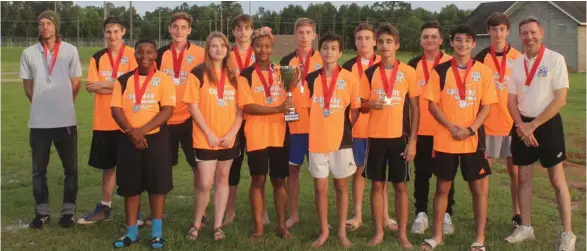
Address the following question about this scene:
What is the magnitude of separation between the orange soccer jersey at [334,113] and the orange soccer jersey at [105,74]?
2.20 m

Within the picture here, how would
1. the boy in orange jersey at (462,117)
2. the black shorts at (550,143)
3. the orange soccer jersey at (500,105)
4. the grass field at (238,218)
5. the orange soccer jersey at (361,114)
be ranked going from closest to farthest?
the boy in orange jersey at (462,117) → the black shorts at (550,143) → the grass field at (238,218) → the orange soccer jersey at (361,114) → the orange soccer jersey at (500,105)

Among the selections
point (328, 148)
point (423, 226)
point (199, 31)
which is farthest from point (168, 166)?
point (199, 31)

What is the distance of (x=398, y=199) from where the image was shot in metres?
5.44

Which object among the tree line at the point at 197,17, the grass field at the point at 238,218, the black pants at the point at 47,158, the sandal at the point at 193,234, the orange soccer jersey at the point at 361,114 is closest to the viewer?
the grass field at the point at 238,218

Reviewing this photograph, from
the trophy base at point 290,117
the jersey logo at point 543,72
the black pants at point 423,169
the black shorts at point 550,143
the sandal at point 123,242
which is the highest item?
the jersey logo at point 543,72

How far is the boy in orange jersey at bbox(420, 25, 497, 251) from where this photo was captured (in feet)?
16.9

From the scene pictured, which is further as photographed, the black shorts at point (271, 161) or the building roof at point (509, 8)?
the building roof at point (509, 8)

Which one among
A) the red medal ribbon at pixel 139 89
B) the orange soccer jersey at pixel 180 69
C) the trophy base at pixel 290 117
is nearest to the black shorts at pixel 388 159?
the trophy base at pixel 290 117

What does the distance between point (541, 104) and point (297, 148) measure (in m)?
2.45

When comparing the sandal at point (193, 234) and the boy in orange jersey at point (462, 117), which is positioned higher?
the boy in orange jersey at point (462, 117)

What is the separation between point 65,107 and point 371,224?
3.68m

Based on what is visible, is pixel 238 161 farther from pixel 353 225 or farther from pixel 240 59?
pixel 353 225

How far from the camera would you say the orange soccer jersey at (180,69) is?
6.05 m

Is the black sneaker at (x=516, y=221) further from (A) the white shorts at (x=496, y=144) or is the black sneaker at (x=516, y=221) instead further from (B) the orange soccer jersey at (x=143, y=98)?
(B) the orange soccer jersey at (x=143, y=98)
